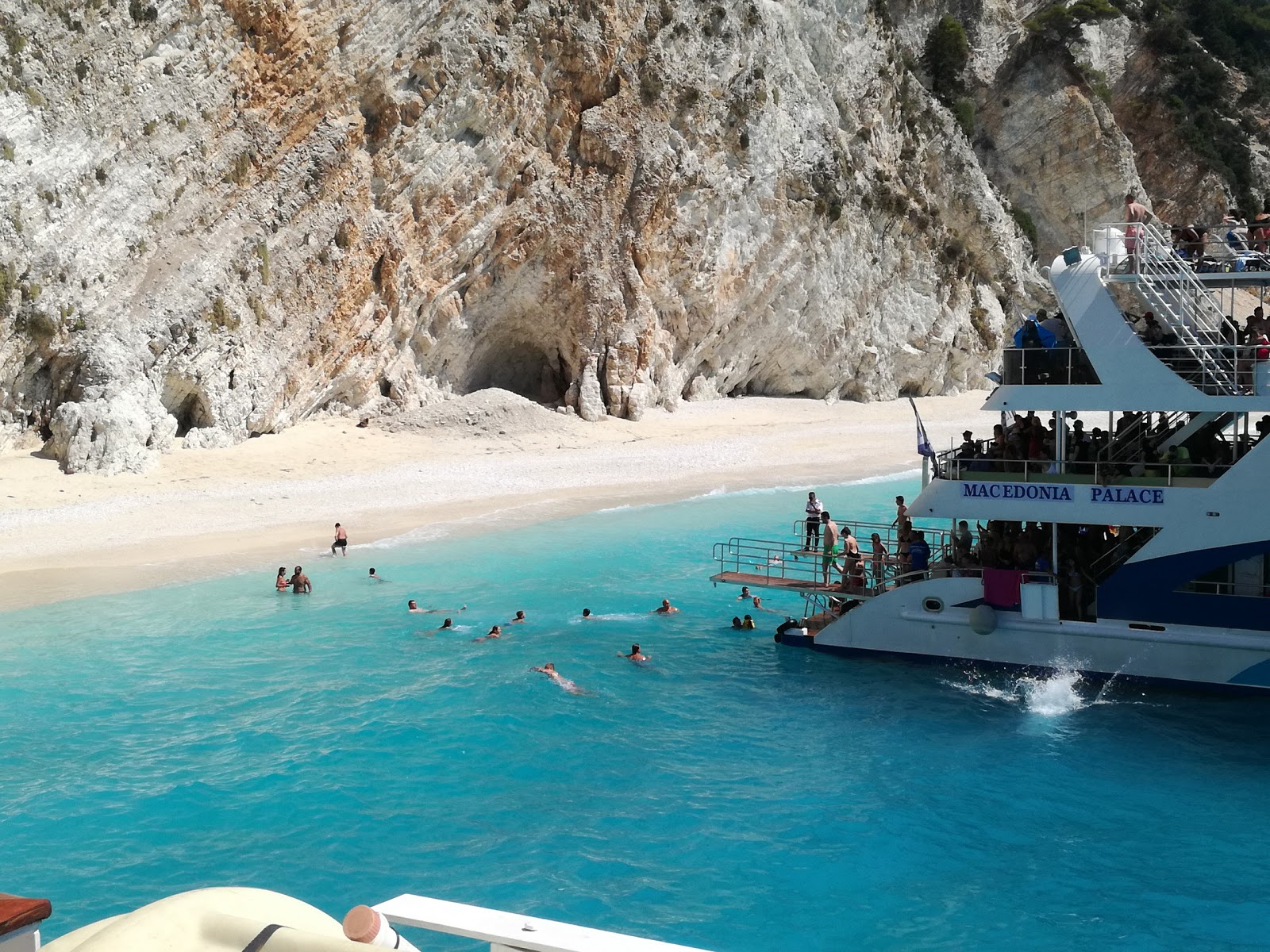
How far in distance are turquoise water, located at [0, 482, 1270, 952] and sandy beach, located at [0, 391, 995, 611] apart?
16.6 feet

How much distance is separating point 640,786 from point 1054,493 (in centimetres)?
688

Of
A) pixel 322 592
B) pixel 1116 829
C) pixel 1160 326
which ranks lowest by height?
pixel 1116 829

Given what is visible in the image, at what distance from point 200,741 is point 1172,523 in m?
12.7

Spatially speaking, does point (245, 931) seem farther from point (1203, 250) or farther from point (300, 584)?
point (300, 584)

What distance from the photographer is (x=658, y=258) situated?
46500 millimetres

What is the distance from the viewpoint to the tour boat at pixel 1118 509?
1423cm

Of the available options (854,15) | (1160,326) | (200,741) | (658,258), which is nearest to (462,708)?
(200,741)

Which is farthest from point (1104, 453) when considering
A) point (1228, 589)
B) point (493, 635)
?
point (493, 635)

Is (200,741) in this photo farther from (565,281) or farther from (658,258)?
(658,258)

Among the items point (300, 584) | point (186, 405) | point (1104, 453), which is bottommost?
point (300, 584)

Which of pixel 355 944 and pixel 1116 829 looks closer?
pixel 355 944

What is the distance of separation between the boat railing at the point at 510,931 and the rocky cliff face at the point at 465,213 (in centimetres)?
2726

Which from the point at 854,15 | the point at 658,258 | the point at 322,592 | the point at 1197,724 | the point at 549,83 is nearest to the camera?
the point at 1197,724

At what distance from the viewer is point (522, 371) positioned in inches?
1871
